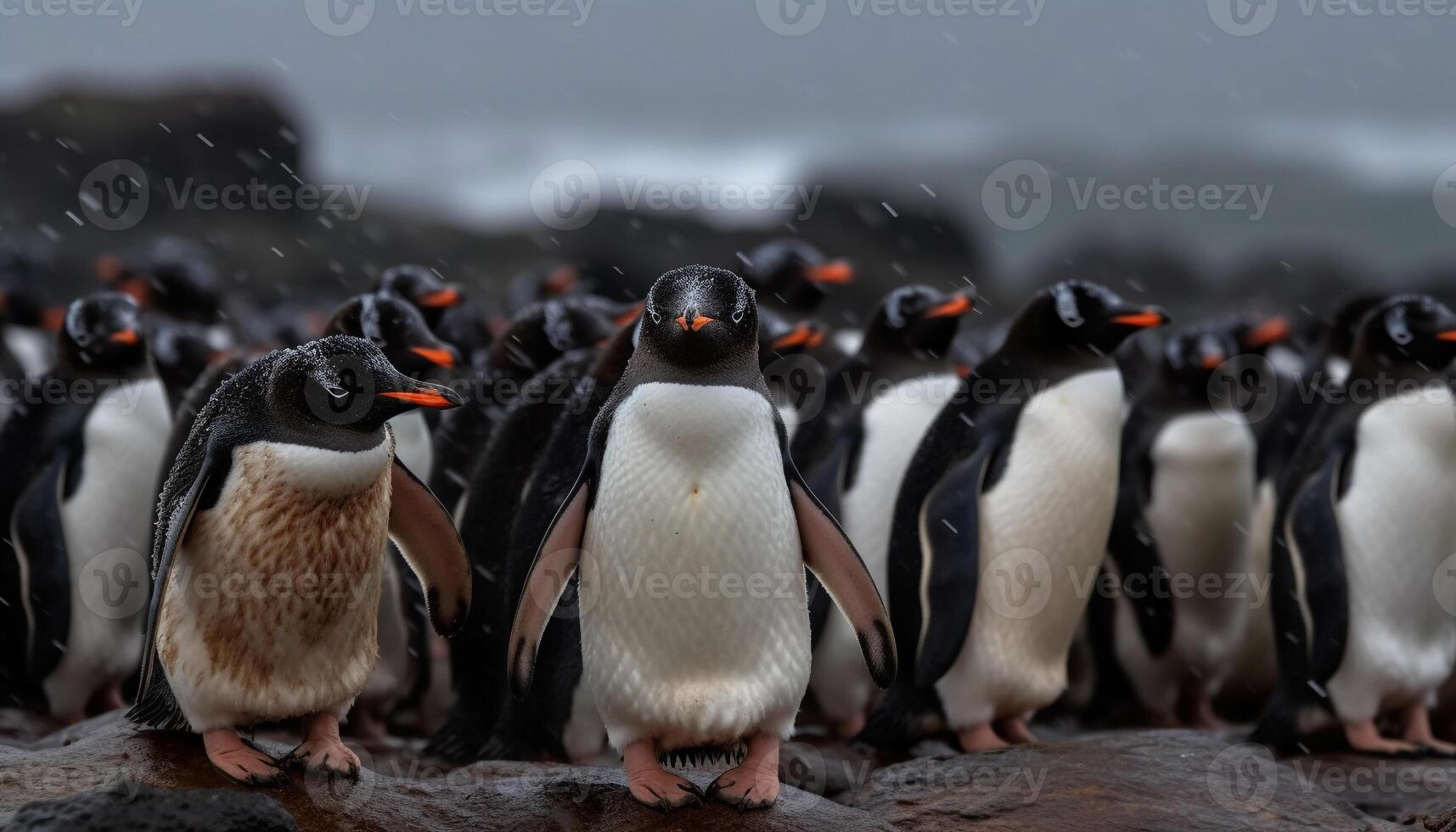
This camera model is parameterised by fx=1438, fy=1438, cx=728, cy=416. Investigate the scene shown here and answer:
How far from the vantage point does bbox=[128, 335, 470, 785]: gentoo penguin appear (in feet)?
9.20

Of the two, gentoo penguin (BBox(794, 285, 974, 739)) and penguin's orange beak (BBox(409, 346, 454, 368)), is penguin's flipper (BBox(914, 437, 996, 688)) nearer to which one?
gentoo penguin (BBox(794, 285, 974, 739))

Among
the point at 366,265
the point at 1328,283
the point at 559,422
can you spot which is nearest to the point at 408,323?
the point at 559,422

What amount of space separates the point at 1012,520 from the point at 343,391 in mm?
2398

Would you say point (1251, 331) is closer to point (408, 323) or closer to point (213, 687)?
point (408, 323)

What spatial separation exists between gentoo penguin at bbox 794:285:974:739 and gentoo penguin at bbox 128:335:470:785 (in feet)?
6.83

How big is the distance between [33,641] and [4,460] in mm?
649

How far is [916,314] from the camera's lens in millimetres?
5152

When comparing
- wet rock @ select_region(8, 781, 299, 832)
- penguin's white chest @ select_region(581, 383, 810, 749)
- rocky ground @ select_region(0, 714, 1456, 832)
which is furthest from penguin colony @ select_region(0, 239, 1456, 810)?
wet rock @ select_region(8, 781, 299, 832)

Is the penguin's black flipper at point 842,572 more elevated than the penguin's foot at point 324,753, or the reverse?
the penguin's black flipper at point 842,572

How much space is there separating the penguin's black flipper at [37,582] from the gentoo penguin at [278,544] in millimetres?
2258

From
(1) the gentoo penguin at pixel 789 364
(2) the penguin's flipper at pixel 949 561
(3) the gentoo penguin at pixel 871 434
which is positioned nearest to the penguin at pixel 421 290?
(1) the gentoo penguin at pixel 789 364

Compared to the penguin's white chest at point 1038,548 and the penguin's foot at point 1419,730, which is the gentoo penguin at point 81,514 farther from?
the penguin's foot at point 1419,730

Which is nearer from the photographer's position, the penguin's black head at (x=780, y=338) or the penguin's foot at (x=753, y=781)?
the penguin's foot at (x=753, y=781)

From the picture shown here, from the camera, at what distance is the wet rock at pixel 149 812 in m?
2.39
